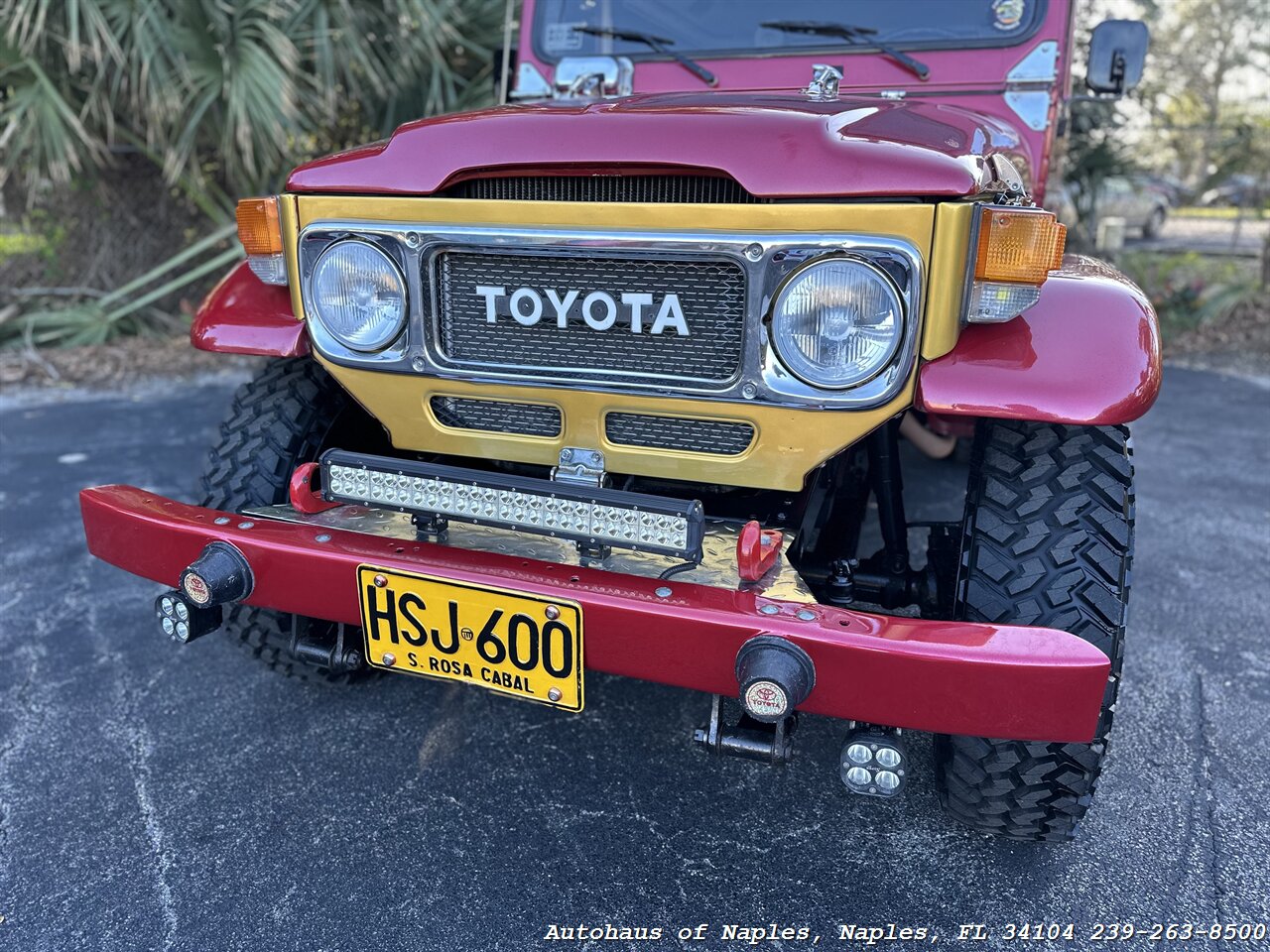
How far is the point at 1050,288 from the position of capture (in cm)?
180

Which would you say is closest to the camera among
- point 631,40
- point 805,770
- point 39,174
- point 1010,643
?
point 1010,643

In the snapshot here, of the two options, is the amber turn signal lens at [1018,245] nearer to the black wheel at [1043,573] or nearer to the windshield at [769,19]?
the black wheel at [1043,573]

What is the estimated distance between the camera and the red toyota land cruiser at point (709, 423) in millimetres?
1601

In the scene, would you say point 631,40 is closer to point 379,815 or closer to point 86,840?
point 379,815

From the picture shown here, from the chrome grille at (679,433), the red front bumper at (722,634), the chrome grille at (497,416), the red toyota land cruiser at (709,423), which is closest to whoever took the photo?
the red front bumper at (722,634)

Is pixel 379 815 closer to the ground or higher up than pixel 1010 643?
closer to the ground

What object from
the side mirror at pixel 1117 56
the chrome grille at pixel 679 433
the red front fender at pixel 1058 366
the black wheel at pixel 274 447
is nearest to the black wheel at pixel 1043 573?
the red front fender at pixel 1058 366

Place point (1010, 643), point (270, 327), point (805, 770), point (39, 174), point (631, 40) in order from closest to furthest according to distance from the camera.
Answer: point (1010, 643) < point (270, 327) < point (805, 770) < point (631, 40) < point (39, 174)

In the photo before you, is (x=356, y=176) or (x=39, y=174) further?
(x=39, y=174)

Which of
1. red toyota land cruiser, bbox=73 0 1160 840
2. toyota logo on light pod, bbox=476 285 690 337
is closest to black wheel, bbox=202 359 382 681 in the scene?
red toyota land cruiser, bbox=73 0 1160 840

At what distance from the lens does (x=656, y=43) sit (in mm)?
3004

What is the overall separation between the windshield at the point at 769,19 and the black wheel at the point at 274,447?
1578mm

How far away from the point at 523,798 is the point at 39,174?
20.5 ft

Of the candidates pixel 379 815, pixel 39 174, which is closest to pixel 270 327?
pixel 379 815
